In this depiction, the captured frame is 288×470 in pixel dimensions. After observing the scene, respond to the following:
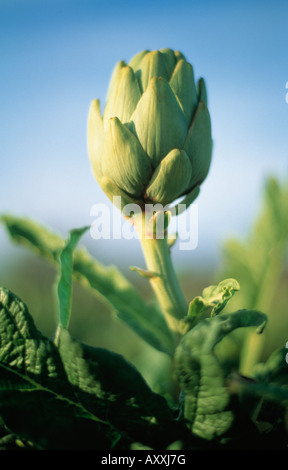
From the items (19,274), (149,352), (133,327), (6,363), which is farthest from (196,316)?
(19,274)

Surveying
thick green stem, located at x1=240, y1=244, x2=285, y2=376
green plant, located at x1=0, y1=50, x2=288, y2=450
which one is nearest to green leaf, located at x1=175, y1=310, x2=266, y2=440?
green plant, located at x1=0, y1=50, x2=288, y2=450

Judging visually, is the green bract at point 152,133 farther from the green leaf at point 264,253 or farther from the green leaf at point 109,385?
the green leaf at point 264,253

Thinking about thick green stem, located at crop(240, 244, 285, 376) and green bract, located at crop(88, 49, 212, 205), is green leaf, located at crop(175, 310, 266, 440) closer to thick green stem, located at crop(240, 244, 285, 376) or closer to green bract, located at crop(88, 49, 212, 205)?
green bract, located at crop(88, 49, 212, 205)

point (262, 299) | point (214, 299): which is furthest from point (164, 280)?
point (262, 299)

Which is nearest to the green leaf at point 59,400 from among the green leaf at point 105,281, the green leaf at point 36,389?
the green leaf at point 36,389

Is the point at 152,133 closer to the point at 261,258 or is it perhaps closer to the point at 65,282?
the point at 65,282
